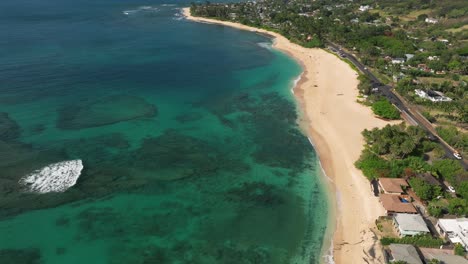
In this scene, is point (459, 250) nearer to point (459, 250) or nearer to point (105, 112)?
point (459, 250)

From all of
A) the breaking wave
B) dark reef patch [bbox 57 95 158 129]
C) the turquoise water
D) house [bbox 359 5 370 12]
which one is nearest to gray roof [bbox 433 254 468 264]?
Result: the turquoise water

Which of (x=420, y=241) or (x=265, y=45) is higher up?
(x=265, y=45)

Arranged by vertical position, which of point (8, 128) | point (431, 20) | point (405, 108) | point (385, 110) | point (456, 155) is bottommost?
point (8, 128)

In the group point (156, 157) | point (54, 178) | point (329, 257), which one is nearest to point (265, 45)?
point (156, 157)

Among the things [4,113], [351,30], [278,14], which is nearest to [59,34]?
[4,113]

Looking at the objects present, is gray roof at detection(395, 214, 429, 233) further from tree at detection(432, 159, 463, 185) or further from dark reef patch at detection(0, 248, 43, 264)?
dark reef patch at detection(0, 248, 43, 264)

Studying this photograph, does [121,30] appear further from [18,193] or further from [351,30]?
[18,193]

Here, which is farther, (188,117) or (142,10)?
(142,10)
